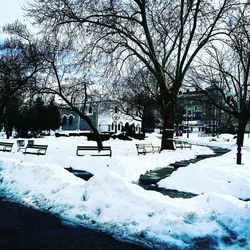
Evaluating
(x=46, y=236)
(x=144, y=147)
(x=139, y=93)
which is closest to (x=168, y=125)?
(x=144, y=147)

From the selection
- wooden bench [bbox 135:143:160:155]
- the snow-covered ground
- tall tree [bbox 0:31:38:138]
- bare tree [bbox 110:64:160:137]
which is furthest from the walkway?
bare tree [bbox 110:64:160:137]

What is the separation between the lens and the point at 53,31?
21.8 metres

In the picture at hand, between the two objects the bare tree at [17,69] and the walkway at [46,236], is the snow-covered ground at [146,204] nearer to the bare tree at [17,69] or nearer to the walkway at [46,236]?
the walkway at [46,236]

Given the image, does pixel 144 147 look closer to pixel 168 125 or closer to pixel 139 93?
pixel 168 125

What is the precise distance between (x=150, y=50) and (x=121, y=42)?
6.76ft

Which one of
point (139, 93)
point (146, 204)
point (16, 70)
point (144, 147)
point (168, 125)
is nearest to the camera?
point (146, 204)

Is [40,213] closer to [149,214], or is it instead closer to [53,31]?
[149,214]

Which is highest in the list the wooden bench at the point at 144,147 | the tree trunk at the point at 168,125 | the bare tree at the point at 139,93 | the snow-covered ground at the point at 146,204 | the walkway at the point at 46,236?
the bare tree at the point at 139,93

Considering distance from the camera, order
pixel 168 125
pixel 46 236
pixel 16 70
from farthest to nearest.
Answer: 1. pixel 16 70
2. pixel 168 125
3. pixel 46 236

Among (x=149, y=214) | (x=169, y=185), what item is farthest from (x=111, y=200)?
(x=169, y=185)

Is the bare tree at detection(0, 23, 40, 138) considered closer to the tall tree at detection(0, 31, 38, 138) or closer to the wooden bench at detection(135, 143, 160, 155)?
the tall tree at detection(0, 31, 38, 138)

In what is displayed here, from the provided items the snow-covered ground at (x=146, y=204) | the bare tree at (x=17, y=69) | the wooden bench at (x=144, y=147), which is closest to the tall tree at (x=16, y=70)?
the bare tree at (x=17, y=69)

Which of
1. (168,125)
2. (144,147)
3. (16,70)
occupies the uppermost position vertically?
(16,70)

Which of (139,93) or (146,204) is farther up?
(139,93)
